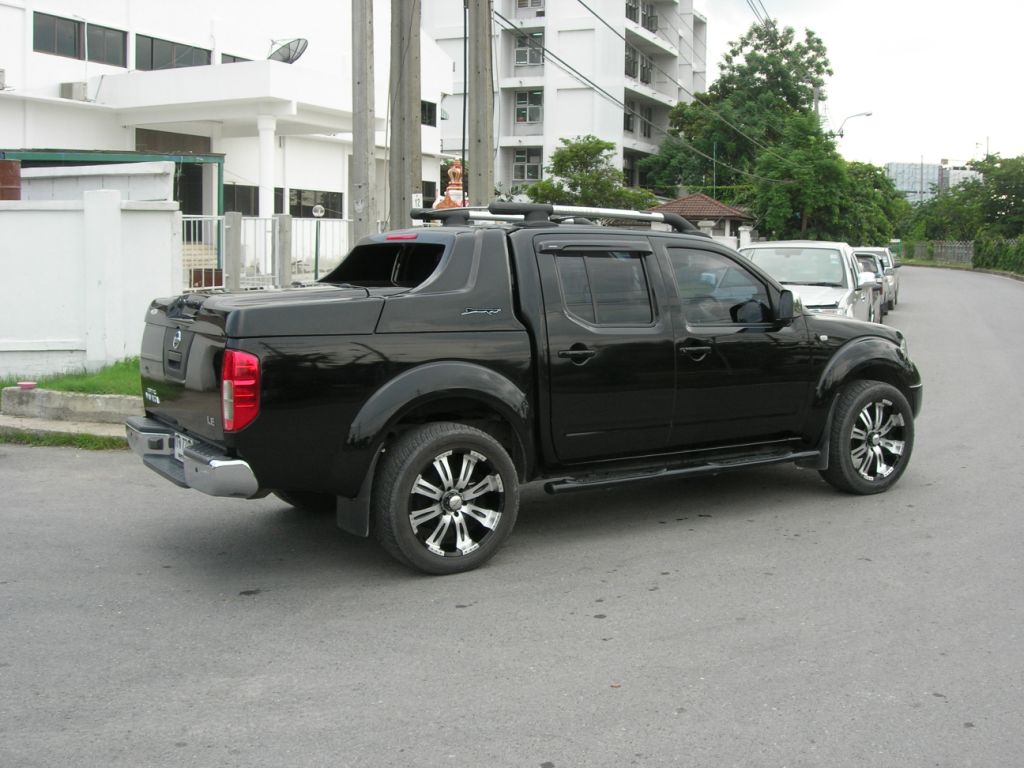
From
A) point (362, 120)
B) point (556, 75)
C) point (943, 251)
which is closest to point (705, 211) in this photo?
point (556, 75)

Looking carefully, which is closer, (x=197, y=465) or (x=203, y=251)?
(x=197, y=465)

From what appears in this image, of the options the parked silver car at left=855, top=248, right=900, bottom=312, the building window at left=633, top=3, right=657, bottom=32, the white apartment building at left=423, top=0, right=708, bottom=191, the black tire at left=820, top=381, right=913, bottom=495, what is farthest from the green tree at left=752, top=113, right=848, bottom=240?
the black tire at left=820, top=381, right=913, bottom=495

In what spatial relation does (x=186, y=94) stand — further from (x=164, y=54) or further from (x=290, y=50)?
(x=290, y=50)

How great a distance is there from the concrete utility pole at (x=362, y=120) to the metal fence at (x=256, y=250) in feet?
3.94

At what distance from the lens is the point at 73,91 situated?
2584 centimetres

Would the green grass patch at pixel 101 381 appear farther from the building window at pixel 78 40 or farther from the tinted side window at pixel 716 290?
the building window at pixel 78 40

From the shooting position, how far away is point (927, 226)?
90188 mm

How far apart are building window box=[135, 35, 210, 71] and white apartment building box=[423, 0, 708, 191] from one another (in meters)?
24.5

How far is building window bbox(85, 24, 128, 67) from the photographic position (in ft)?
87.9

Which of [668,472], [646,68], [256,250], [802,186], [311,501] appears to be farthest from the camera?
[646,68]

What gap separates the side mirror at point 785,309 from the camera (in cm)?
703

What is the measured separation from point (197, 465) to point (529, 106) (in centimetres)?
5408

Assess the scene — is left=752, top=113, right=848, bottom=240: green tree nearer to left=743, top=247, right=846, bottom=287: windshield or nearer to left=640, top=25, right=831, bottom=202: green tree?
left=640, top=25, right=831, bottom=202: green tree

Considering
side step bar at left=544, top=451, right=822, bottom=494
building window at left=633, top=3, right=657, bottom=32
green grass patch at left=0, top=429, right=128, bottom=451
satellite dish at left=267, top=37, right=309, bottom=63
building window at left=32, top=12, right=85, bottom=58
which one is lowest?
green grass patch at left=0, top=429, right=128, bottom=451
